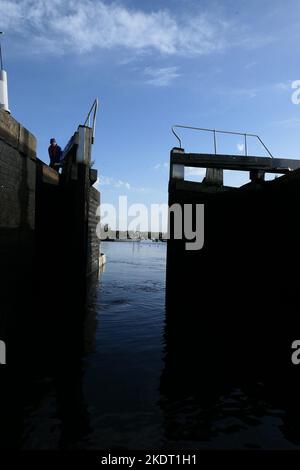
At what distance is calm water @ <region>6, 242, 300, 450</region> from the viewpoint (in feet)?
13.7

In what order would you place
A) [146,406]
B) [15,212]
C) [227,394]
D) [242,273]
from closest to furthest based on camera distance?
[146,406] → [227,394] → [15,212] → [242,273]

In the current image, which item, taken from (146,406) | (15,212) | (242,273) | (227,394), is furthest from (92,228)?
(146,406)

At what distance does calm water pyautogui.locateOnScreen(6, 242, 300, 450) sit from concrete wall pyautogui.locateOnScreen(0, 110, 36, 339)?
81.0 inches

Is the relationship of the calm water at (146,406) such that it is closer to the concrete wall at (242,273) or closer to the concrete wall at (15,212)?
the concrete wall at (242,273)

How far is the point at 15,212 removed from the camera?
921 centimetres

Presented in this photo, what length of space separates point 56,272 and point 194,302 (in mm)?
5079

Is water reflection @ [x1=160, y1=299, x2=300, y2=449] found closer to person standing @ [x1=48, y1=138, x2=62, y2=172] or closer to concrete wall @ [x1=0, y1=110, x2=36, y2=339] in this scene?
concrete wall @ [x1=0, y1=110, x2=36, y2=339]

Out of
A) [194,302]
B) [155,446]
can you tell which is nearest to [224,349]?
[155,446]

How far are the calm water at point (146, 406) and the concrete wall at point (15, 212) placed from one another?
6.75 ft

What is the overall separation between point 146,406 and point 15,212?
603 cm

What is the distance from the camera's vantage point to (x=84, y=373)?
6129 mm

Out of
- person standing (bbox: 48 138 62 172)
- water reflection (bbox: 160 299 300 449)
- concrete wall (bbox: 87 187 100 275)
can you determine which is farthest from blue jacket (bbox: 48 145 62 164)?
water reflection (bbox: 160 299 300 449)

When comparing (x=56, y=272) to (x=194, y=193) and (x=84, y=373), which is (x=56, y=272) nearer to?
(x=194, y=193)

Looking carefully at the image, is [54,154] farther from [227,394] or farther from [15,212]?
[227,394]
